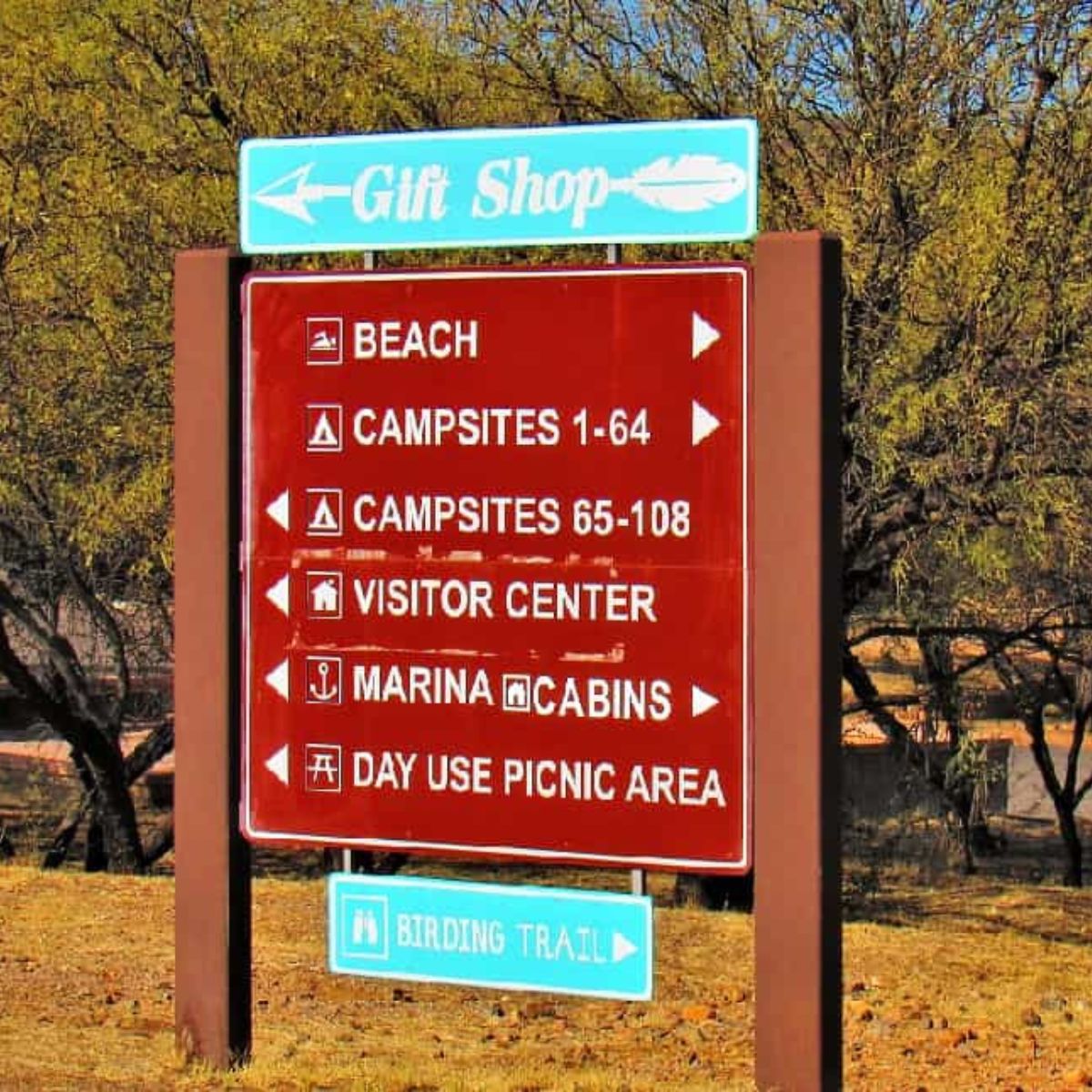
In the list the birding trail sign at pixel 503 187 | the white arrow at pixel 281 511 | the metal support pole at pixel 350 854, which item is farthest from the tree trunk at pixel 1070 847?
the birding trail sign at pixel 503 187

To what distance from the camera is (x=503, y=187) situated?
608cm

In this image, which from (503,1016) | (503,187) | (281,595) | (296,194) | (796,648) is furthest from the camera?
(503,1016)

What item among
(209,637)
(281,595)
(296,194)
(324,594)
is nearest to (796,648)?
(324,594)

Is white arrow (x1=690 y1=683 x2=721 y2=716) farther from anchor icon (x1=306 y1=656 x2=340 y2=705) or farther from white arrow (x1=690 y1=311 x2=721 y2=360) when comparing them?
anchor icon (x1=306 y1=656 x2=340 y2=705)

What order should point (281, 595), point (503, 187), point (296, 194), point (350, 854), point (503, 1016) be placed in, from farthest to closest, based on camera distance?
point (503, 1016), point (350, 854), point (281, 595), point (296, 194), point (503, 187)

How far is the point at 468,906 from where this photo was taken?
6199 mm

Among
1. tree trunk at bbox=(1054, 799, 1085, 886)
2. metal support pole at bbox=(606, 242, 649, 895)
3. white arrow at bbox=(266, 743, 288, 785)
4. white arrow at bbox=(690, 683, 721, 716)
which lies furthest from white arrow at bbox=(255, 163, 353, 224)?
tree trunk at bbox=(1054, 799, 1085, 886)

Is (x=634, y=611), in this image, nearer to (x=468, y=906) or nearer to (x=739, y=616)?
(x=739, y=616)

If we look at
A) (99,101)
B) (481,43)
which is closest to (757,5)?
(481,43)

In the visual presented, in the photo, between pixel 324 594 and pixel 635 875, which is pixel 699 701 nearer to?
pixel 635 875

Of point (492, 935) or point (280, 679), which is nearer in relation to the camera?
point (492, 935)

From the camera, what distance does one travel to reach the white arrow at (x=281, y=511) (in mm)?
6441

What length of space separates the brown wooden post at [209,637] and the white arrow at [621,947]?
126 cm

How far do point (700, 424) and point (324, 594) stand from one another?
1.30 m
